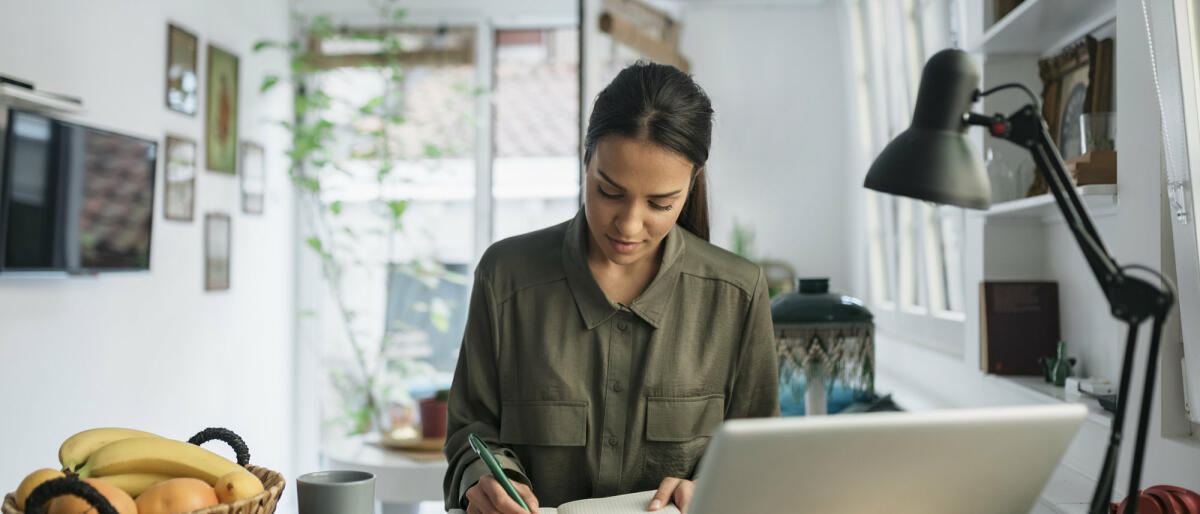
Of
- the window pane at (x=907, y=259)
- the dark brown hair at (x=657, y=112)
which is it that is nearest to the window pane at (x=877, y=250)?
the window pane at (x=907, y=259)

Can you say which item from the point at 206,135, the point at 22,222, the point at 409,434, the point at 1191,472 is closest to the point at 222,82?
the point at 206,135

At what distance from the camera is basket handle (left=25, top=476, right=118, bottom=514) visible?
0.82 m

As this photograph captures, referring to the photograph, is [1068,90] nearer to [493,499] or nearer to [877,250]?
[493,499]

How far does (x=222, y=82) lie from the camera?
4.06 metres

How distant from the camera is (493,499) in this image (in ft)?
3.84

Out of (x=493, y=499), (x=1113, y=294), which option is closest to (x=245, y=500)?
(x=493, y=499)

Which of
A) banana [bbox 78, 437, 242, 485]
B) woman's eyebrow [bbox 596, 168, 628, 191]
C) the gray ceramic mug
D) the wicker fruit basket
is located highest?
woman's eyebrow [bbox 596, 168, 628, 191]

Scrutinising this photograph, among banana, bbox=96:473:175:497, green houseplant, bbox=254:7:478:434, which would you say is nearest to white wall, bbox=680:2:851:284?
green houseplant, bbox=254:7:478:434

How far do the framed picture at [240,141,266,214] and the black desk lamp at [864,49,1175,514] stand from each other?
12.5 ft

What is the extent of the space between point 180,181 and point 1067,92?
10.3ft

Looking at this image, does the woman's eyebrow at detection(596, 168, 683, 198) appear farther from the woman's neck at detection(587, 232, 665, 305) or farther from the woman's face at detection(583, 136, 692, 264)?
the woman's neck at detection(587, 232, 665, 305)

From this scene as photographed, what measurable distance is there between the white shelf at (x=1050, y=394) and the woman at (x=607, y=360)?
616mm

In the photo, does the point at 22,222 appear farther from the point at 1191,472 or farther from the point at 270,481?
the point at 1191,472

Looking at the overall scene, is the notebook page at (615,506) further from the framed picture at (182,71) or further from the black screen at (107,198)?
the framed picture at (182,71)
